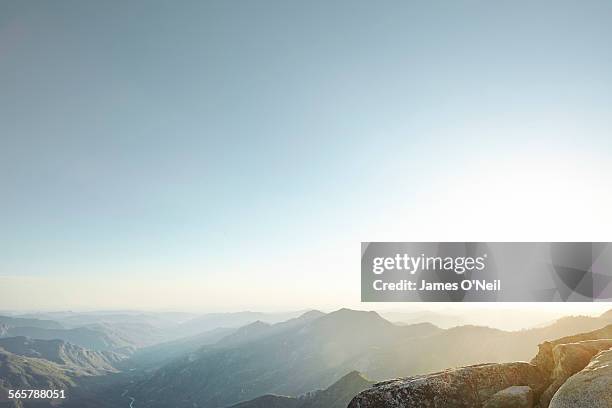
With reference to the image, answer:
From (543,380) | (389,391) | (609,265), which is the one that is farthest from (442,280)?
(389,391)

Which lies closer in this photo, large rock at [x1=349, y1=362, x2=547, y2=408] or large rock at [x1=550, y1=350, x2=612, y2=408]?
large rock at [x1=550, y1=350, x2=612, y2=408]

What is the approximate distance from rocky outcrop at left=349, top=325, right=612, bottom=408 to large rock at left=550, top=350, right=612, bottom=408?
0.15 metres

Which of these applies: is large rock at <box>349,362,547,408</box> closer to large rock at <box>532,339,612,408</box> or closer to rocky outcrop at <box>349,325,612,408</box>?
rocky outcrop at <box>349,325,612,408</box>

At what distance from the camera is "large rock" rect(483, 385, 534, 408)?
69.0 feet

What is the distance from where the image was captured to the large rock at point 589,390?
57.1 feet

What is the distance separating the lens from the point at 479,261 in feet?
211

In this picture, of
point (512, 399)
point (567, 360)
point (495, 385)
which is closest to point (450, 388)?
point (495, 385)

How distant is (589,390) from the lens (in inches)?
706

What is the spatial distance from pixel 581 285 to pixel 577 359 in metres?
50.5

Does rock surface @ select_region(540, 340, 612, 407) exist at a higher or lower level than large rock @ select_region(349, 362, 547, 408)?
higher

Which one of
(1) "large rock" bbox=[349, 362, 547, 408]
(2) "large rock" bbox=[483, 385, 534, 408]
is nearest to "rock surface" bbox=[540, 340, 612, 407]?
(2) "large rock" bbox=[483, 385, 534, 408]

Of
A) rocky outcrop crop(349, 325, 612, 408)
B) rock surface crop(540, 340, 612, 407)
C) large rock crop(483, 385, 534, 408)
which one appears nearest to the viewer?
large rock crop(483, 385, 534, 408)

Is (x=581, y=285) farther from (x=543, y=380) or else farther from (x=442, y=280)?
(x=543, y=380)

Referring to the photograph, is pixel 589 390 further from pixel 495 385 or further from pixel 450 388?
pixel 450 388
